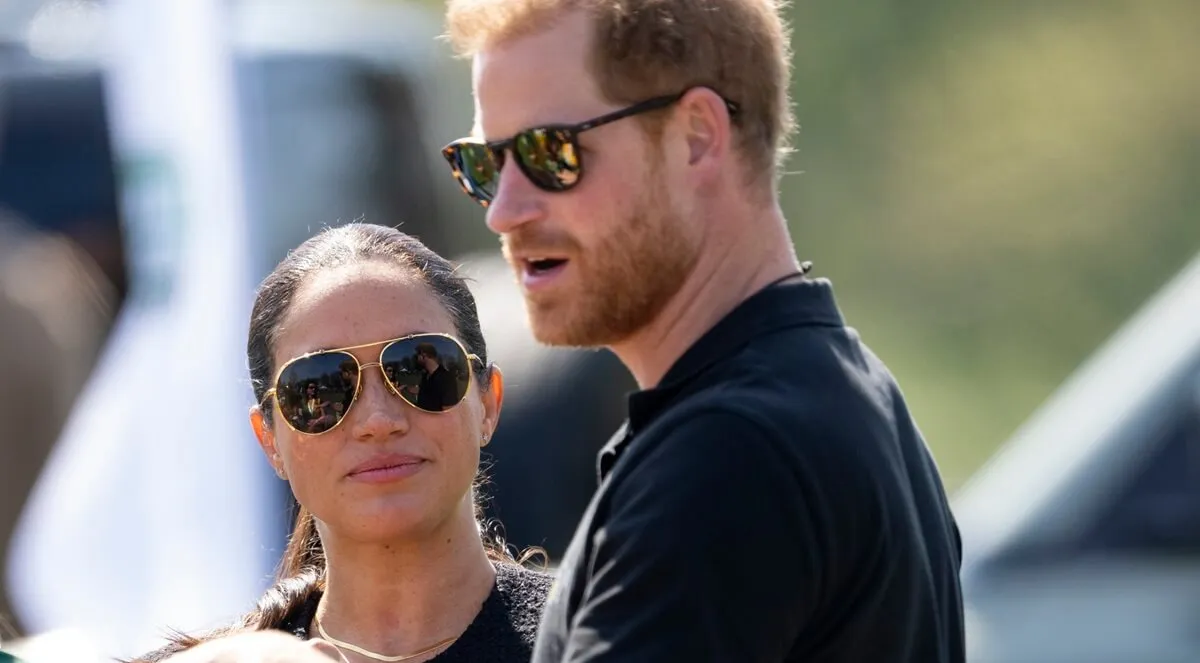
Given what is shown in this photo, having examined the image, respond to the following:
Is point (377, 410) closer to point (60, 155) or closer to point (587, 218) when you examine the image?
point (587, 218)

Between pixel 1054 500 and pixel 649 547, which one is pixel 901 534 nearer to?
pixel 649 547

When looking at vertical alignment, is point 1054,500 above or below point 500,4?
below

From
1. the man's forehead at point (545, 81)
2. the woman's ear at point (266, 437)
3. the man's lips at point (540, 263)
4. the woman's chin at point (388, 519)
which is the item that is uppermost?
the man's forehead at point (545, 81)

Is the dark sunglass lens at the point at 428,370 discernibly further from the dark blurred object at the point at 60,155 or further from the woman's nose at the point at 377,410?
the dark blurred object at the point at 60,155

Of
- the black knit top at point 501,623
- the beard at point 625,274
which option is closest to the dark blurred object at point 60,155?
the black knit top at point 501,623

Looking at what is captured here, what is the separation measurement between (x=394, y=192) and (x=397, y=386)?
350 cm

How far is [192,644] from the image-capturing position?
268 centimetres

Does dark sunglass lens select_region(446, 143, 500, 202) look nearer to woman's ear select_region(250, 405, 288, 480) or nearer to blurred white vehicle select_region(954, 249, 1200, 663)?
woman's ear select_region(250, 405, 288, 480)

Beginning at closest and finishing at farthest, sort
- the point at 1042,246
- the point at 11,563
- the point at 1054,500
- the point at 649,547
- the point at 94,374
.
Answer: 1. the point at 649,547
2. the point at 1054,500
3. the point at 11,563
4. the point at 94,374
5. the point at 1042,246

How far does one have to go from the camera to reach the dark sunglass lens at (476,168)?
2.24 m

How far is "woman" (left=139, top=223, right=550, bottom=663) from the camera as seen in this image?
2.64 m

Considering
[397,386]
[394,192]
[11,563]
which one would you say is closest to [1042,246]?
[394,192]

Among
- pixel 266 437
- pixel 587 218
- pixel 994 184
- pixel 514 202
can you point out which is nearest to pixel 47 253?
pixel 266 437

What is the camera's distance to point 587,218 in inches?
82.9
